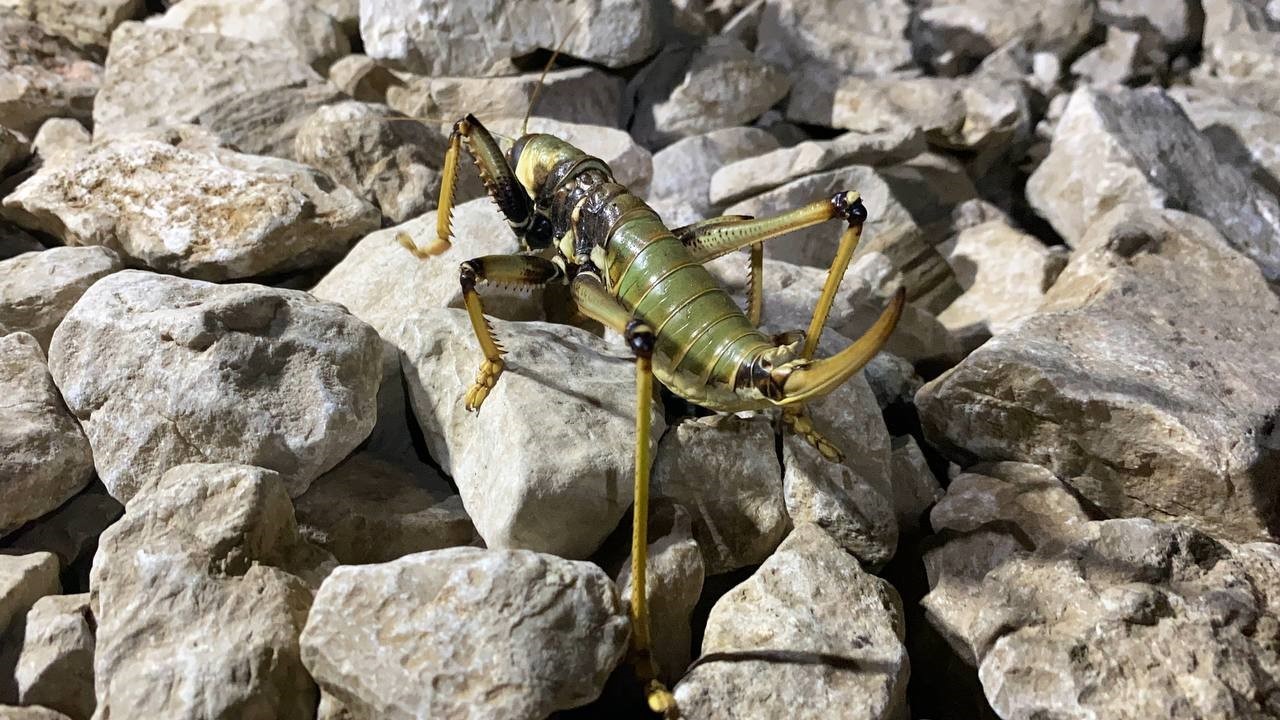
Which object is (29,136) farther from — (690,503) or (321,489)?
(690,503)


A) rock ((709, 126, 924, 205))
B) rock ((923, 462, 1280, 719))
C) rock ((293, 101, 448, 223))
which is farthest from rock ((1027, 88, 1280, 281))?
rock ((293, 101, 448, 223))

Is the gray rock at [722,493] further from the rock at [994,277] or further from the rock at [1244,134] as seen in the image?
the rock at [1244,134]

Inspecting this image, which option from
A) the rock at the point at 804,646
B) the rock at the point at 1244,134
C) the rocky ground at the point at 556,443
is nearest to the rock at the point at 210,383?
the rocky ground at the point at 556,443

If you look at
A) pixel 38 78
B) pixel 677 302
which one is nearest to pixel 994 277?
pixel 677 302

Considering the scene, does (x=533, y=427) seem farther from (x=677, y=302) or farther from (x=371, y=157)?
(x=371, y=157)

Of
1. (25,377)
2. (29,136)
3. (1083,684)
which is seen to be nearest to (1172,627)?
(1083,684)

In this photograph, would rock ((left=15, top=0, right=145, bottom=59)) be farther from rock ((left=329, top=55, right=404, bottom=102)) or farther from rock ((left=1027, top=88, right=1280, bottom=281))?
rock ((left=1027, top=88, right=1280, bottom=281))
